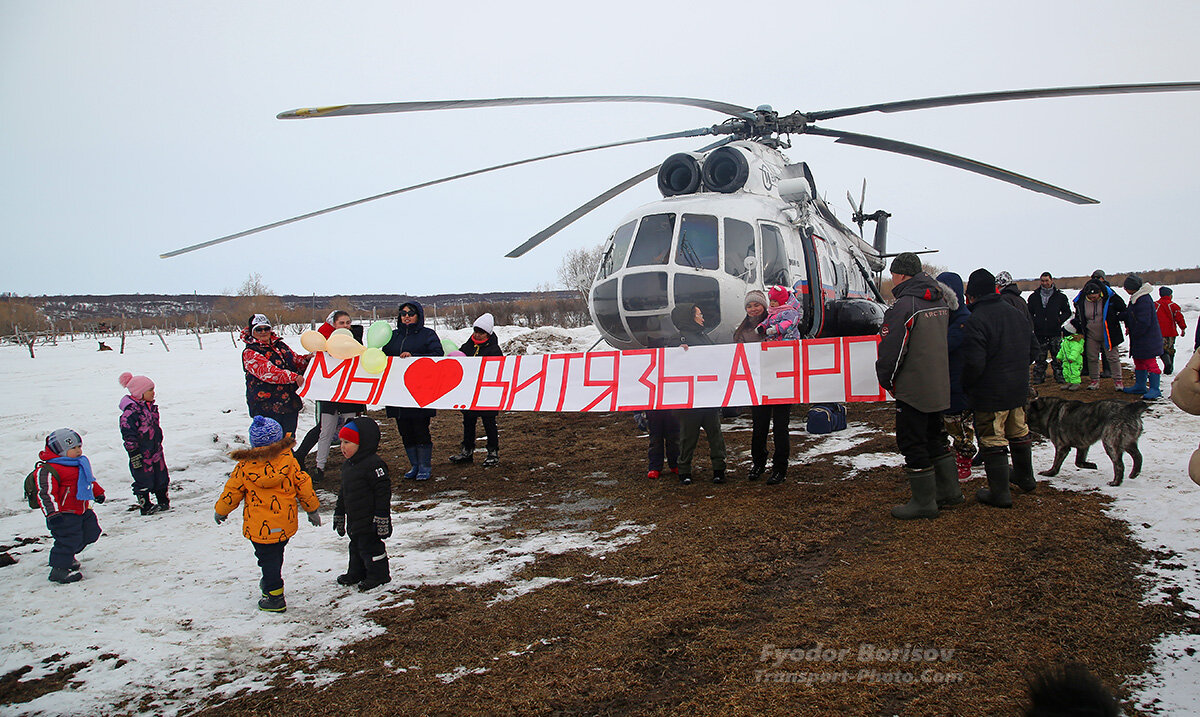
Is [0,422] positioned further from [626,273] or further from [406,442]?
[626,273]

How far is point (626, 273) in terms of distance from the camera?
824 cm

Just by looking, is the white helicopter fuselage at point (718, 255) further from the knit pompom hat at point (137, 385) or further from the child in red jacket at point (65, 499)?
the child in red jacket at point (65, 499)

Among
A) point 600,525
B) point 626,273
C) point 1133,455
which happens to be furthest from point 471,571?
point 1133,455

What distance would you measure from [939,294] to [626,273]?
13.1 feet

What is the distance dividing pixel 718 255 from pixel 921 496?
13.4 feet

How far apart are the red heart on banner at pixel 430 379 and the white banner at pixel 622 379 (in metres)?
0.01

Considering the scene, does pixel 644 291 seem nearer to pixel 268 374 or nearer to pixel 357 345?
pixel 357 345

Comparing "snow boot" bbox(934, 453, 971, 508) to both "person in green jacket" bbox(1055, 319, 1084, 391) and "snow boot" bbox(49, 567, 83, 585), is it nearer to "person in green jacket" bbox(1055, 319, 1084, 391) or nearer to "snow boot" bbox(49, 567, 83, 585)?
"snow boot" bbox(49, 567, 83, 585)

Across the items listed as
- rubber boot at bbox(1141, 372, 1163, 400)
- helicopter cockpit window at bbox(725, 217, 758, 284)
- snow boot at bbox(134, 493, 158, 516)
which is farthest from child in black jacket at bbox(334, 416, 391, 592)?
rubber boot at bbox(1141, 372, 1163, 400)

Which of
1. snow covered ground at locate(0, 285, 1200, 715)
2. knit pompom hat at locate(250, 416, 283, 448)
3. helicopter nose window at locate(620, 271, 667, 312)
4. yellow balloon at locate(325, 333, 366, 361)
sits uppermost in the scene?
helicopter nose window at locate(620, 271, 667, 312)

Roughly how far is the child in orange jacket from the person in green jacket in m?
11.7

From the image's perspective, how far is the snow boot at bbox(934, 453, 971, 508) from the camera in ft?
17.0

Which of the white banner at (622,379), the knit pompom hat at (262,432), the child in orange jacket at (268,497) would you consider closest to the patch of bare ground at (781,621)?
the child in orange jacket at (268,497)

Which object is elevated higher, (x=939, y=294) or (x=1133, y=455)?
(x=939, y=294)
